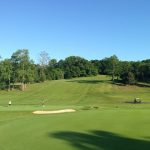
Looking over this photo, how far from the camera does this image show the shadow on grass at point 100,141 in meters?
17.6

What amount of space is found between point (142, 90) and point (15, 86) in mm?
40450

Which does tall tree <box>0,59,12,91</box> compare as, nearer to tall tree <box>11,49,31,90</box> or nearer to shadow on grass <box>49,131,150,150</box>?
tall tree <box>11,49,31,90</box>

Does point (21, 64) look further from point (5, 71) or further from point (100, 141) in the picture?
point (100, 141)

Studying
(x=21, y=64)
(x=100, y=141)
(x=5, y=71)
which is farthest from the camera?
(x=21, y=64)

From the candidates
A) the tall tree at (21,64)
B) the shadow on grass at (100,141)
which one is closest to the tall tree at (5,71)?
the tall tree at (21,64)

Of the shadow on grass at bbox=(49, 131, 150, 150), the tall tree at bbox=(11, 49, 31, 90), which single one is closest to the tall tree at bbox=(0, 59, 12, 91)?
the tall tree at bbox=(11, 49, 31, 90)

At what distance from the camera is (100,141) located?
62.3 ft

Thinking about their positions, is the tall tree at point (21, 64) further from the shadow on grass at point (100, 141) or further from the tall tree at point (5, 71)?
the shadow on grass at point (100, 141)

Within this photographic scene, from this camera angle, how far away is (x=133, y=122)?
24797 mm

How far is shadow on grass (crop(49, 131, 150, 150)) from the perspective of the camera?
57.6 ft

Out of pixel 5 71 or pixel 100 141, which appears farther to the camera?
pixel 5 71

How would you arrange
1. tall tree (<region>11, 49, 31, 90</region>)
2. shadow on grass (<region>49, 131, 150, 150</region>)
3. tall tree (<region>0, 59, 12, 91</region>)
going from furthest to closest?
tall tree (<region>11, 49, 31, 90</region>), tall tree (<region>0, 59, 12, 91</region>), shadow on grass (<region>49, 131, 150, 150</region>)

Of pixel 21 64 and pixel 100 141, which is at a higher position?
pixel 21 64

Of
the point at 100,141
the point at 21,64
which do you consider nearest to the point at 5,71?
the point at 21,64
